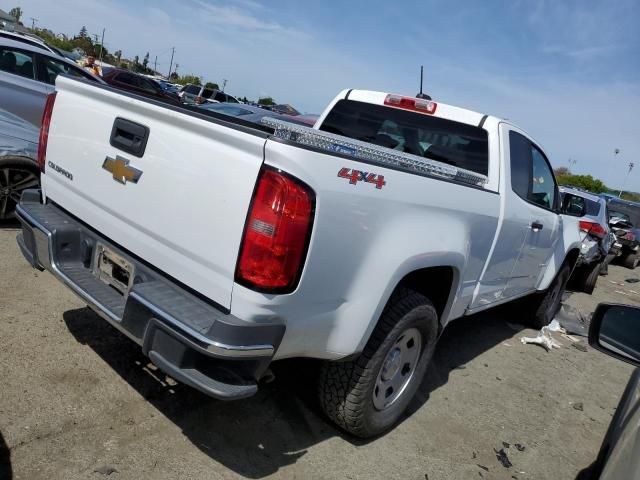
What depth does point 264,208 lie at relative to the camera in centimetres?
205

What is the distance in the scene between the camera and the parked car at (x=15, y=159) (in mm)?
4941

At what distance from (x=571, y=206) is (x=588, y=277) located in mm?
4132

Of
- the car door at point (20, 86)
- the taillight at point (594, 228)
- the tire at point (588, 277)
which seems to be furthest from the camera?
the tire at point (588, 277)

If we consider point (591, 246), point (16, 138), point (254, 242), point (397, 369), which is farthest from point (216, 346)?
point (591, 246)

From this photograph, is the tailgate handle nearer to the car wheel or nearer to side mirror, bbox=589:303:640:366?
side mirror, bbox=589:303:640:366

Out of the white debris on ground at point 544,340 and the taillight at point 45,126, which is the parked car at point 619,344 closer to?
the taillight at point 45,126

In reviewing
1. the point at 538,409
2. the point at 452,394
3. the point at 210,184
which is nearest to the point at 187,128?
the point at 210,184

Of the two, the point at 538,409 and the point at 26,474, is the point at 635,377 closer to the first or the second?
the point at 538,409

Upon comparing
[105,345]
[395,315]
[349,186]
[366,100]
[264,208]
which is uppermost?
[366,100]

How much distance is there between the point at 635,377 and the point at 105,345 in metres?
3.10

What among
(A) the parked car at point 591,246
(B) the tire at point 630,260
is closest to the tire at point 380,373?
(A) the parked car at point 591,246

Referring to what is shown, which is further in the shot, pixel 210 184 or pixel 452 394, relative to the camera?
pixel 452 394

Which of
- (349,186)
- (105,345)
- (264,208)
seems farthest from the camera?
(105,345)

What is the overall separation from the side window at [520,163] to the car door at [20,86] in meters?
5.43
